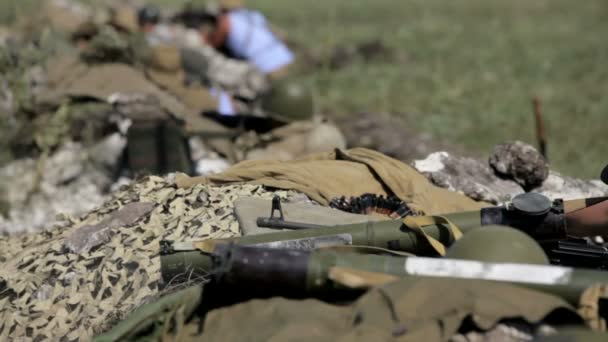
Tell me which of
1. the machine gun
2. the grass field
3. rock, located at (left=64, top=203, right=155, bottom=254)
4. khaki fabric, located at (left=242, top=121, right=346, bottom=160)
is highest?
the grass field

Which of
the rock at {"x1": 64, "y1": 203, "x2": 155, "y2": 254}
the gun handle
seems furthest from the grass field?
the rock at {"x1": 64, "y1": 203, "x2": 155, "y2": 254}

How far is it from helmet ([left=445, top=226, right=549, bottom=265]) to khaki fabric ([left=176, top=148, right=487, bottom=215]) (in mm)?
1751

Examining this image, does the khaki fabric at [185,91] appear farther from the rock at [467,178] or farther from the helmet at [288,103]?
the rock at [467,178]

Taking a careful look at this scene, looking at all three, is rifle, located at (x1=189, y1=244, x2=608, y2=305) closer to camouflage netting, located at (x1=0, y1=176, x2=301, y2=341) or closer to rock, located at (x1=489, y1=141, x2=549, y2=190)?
camouflage netting, located at (x1=0, y1=176, x2=301, y2=341)

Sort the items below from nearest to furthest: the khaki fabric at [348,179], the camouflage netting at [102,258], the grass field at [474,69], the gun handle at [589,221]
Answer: the gun handle at [589,221] → the camouflage netting at [102,258] → the khaki fabric at [348,179] → the grass field at [474,69]

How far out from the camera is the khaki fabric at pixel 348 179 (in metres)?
5.52

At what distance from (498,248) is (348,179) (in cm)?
212

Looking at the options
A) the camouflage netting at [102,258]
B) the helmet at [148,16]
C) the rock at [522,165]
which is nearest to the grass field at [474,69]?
the helmet at [148,16]

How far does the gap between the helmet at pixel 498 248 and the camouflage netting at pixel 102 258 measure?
154 cm

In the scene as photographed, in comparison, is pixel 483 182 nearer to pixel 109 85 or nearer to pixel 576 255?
pixel 576 255

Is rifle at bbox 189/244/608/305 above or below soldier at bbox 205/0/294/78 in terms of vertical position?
below

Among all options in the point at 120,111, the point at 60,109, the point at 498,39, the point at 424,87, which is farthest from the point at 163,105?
the point at 498,39

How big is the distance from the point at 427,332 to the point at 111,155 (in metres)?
6.34

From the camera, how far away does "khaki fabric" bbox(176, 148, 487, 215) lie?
5523 millimetres
